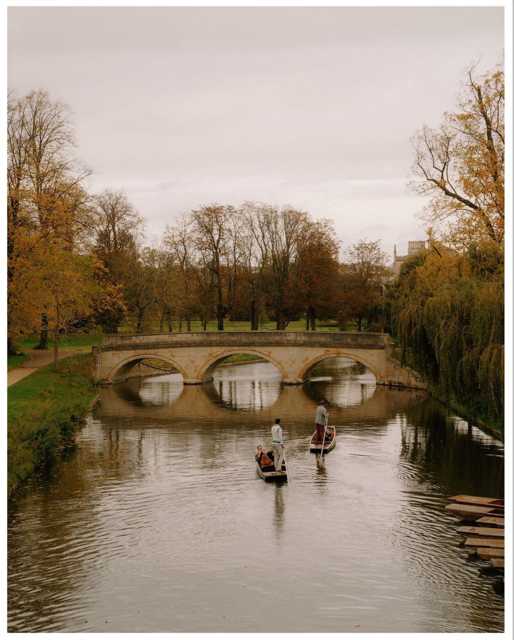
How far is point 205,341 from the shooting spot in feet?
133

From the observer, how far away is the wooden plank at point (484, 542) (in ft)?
44.5

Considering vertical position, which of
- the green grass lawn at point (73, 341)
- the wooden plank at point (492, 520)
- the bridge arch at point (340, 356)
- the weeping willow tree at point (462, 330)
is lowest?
the wooden plank at point (492, 520)

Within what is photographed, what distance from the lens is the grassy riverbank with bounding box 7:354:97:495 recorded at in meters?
19.9

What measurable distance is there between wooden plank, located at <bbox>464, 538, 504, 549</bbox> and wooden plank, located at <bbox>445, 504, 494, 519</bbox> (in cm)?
143

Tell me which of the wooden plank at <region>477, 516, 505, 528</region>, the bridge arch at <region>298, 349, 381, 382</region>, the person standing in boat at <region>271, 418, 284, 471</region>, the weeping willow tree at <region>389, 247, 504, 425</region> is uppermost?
the weeping willow tree at <region>389, 247, 504, 425</region>

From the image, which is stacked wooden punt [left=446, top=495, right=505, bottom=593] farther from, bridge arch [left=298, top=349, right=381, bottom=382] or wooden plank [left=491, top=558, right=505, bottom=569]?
bridge arch [left=298, top=349, right=381, bottom=382]

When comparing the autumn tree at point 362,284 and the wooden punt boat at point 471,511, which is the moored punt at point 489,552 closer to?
the wooden punt boat at point 471,511

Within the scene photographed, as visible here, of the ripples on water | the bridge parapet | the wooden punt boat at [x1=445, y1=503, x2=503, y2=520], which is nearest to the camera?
the ripples on water

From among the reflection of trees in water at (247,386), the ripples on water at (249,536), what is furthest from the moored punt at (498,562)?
the reflection of trees in water at (247,386)

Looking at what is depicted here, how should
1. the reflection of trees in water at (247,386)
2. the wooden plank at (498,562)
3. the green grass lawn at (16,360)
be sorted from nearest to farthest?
1. the wooden plank at (498,562)
2. the reflection of trees in water at (247,386)
3. the green grass lawn at (16,360)

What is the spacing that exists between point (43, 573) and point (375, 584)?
589 centimetres

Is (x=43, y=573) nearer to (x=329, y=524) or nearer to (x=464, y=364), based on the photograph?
(x=329, y=524)

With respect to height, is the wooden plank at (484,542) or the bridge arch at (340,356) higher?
the bridge arch at (340,356)

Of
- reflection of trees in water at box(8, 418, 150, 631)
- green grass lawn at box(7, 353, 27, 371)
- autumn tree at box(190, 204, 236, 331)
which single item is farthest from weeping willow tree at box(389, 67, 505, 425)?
autumn tree at box(190, 204, 236, 331)
